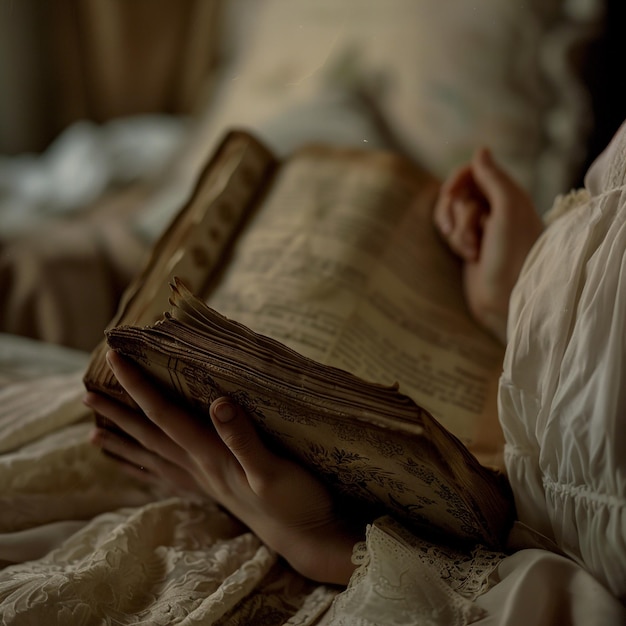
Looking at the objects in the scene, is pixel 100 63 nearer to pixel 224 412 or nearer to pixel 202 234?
pixel 202 234

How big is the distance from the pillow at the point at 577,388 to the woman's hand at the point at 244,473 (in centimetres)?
13

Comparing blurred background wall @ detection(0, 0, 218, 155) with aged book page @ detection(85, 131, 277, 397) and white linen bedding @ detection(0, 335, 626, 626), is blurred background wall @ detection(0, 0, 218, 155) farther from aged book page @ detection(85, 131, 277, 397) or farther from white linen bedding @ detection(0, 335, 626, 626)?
white linen bedding @ detection(0, 335, 626, 626)

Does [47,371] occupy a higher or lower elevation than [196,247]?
lower

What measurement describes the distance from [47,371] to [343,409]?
0.46 meters

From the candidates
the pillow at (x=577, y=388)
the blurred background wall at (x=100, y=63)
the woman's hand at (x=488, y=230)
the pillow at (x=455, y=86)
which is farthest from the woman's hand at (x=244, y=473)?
the blurred background wall at (x=100, y=63)

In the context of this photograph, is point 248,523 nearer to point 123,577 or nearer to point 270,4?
point 123,577

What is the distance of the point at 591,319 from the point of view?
424 mm

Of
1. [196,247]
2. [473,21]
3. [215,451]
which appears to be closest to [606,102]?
[473,21]

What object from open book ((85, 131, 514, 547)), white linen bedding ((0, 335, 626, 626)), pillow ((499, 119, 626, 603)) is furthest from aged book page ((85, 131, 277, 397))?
pillow ((499, 119, 626, 603))


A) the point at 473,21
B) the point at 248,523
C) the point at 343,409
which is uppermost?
the point at 473,21

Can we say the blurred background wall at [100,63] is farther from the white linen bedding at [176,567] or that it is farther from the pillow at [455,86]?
the white linen bedding at [176,567]

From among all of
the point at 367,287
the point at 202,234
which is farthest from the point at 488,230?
the point at 202,234

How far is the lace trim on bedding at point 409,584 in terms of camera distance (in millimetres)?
403

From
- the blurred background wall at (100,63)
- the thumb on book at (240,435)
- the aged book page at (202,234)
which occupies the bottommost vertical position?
the thumb on book at (240,435)
